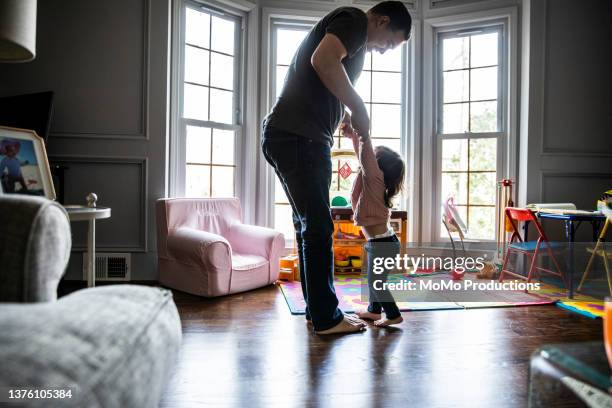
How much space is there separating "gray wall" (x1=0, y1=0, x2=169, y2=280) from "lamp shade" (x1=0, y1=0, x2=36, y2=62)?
7.02ft

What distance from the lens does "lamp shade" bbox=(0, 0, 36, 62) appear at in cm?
125

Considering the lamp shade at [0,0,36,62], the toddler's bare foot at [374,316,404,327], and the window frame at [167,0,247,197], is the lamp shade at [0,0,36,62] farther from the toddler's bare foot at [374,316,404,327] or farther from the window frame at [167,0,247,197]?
the window frame at [167,0,247,197]

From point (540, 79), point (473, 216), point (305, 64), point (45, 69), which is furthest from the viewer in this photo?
point (473, 216)

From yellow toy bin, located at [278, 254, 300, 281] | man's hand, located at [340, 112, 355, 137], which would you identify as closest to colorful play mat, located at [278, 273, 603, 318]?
yellow toy bin, located at [278, 254, 300, 281]

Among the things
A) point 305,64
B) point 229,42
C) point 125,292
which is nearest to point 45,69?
point 229,42

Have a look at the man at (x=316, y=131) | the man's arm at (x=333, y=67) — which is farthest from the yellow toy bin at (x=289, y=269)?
the man's arm at (x=333, y=67)

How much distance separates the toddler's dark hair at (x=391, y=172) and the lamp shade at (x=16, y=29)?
1.64m

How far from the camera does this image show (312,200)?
1980 mm

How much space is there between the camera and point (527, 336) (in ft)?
7.10

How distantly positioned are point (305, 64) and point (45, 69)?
260cm

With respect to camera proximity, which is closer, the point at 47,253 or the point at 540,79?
the point at 47,253

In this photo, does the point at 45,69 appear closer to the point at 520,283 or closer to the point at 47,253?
the point at 47,253

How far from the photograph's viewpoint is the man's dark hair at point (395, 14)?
1.99 meters

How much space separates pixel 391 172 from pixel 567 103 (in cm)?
285
